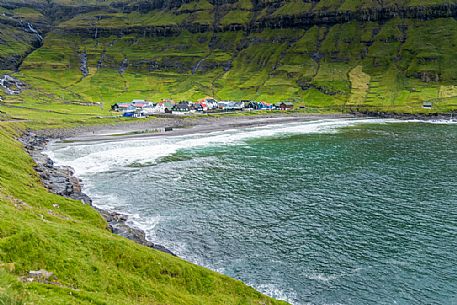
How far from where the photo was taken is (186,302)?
3078 cm

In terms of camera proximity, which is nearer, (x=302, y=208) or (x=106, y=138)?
(x=302, y=208)

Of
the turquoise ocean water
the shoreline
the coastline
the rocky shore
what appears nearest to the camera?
the turquoise ocean water

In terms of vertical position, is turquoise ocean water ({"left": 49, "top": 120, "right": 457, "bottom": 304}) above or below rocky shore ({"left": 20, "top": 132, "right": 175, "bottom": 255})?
below

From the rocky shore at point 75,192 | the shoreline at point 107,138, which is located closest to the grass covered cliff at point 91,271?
the rocky shore at point 75,192

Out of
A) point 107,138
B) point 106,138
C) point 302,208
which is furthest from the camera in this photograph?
point 107,138

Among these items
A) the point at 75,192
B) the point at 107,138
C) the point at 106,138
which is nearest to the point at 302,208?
the point at 75,192

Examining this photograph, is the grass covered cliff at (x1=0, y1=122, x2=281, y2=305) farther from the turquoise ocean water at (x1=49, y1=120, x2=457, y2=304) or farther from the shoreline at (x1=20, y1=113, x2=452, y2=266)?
Result: the shoreline at (x1=20, y1=113, x2=452, y2=266)

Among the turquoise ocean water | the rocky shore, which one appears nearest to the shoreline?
the rocky shore

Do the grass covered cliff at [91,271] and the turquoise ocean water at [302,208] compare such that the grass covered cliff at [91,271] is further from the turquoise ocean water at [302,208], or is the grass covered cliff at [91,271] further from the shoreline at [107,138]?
the shoreline at [107,138]

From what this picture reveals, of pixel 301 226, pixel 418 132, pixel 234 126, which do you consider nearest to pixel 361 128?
pixel 418 132

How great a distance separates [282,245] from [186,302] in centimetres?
2535

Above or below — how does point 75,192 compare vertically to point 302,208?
above

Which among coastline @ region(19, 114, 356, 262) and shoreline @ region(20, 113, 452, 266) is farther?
shoreline @ region(20, 113, 452, 266)

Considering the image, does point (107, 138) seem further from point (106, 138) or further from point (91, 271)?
point (91, 271)
